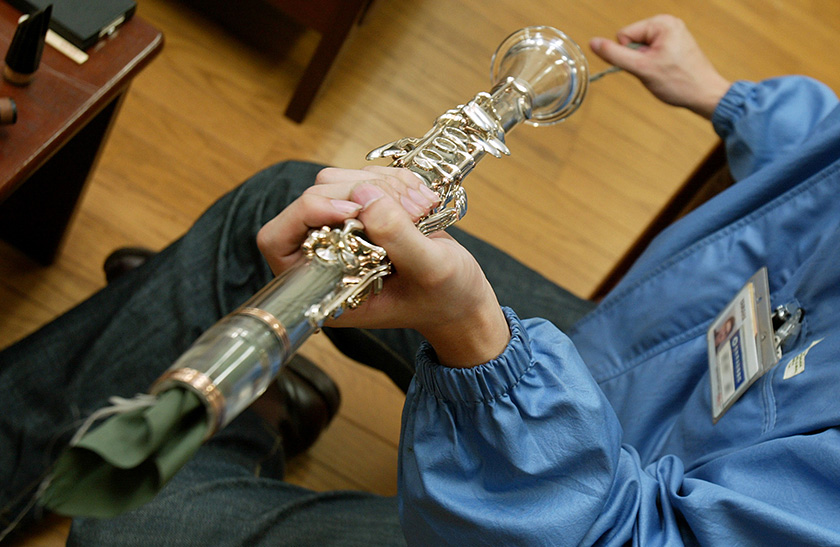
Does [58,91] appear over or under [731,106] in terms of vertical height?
under

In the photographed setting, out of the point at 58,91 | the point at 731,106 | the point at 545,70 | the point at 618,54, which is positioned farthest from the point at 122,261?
the point at 731,106

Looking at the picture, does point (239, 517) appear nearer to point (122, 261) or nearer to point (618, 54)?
point (122, 261)

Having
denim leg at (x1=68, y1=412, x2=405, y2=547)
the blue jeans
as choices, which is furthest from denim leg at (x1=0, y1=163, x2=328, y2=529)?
denim leg at (x1=68, y1=412, x2=405, y2=547)

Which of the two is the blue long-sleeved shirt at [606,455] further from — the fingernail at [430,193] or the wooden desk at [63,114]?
the wooden desk at [63,114]

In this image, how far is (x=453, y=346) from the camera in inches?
23.4

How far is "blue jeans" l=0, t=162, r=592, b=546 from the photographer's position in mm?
795

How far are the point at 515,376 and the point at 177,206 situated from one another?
0.97 metres

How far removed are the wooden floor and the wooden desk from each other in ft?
0.64

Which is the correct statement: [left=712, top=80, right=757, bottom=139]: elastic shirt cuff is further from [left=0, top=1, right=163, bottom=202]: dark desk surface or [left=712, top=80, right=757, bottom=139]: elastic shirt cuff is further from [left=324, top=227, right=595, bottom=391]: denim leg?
[left=0, top=1, right=163, bottom=202]: dark desk surface

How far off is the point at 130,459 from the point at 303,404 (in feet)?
2.48

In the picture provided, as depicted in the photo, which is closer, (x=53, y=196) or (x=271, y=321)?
(x=271, y=321)

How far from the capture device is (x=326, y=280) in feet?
1.61

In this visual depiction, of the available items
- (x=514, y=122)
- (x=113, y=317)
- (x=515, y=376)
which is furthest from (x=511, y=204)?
(x=515, y=376)

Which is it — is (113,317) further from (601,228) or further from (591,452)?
(601,228)
